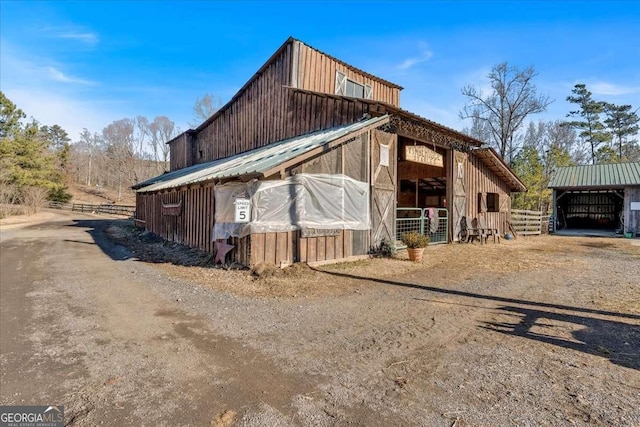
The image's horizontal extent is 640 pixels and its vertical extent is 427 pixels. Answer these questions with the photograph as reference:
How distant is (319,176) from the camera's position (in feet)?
27.3

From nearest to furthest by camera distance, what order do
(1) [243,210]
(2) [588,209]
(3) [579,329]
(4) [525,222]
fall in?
(3) [579,329] → (1) [243,210] → (4) [525,222] → (2) [588,209]

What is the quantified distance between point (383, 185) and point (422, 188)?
8.67 m

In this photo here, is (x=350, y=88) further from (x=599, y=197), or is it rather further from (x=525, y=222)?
(x=599, y=197)

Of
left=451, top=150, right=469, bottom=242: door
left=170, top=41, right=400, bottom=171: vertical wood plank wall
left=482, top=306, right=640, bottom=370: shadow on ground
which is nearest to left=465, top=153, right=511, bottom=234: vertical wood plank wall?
left=451, top=150, right=469, bottom=242: door

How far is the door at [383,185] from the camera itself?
982 centimetres

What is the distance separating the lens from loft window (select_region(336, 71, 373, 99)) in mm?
13777

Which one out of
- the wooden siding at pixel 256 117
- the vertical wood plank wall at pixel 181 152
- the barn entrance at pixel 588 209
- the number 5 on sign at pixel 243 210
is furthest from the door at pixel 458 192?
the vertical wood plank wall at pixel 181 152

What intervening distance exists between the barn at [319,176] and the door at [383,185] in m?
0.03

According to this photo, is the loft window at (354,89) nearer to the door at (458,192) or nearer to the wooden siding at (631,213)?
the door at (458,192)

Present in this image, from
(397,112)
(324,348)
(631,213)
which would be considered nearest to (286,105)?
(397,112)

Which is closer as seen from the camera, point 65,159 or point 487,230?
point 487,230

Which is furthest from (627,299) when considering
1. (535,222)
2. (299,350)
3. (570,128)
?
(570,128)

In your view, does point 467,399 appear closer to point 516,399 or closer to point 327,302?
point 516,399

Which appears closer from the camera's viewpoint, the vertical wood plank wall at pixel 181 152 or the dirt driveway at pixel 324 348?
the dirt driveway at pixel 324 348
